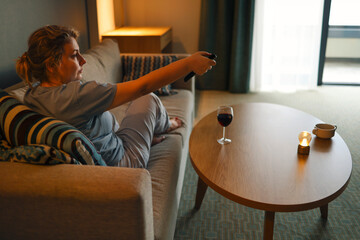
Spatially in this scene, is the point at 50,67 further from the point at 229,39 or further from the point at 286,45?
the point at 286,45

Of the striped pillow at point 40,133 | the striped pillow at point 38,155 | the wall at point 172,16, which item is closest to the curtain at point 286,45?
the wall at point 172,16

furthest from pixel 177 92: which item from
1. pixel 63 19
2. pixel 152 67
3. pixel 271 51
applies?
pixel 271 51

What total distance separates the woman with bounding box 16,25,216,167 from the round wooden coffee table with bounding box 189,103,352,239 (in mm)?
399

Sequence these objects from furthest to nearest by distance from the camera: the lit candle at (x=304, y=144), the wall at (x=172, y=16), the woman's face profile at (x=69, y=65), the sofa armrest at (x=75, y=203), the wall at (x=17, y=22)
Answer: the wall at (x=172, y=16), the wall at (x=17, y=22), the lit candle at (x=304, y=144), the woman's face profile at (x=69, y=65), the sofa armrest at (x=75, y=203)

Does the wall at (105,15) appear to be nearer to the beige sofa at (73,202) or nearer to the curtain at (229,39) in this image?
the curtain at (229,39)

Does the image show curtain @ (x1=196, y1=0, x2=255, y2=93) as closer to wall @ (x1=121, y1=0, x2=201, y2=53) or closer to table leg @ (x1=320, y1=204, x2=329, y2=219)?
wall @ (x1=121, y1=0, x2=201, y2=53)

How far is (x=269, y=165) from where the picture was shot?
150 centimetres

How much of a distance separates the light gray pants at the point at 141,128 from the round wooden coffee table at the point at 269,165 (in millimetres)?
224

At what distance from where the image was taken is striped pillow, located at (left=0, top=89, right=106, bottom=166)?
1140 millimetres

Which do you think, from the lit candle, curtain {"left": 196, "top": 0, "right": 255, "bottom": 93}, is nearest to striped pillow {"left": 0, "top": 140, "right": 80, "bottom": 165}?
the lit candle

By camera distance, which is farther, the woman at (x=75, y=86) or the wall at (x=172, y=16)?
the wall at (x=172, y=16)

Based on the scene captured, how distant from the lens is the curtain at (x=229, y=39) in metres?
3.90

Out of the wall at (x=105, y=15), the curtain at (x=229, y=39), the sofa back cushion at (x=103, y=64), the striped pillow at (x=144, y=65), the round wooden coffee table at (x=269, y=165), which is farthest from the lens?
the curtain at (x=229, y=39)

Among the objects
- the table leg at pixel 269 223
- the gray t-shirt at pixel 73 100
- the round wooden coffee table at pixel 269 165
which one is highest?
the gray t-shirt at pixel 73 100
